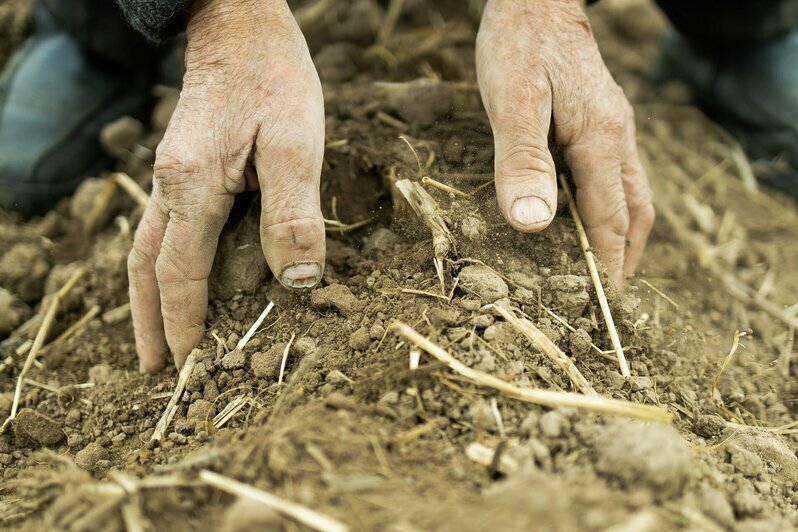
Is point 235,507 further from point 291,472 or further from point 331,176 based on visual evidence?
point 331,176

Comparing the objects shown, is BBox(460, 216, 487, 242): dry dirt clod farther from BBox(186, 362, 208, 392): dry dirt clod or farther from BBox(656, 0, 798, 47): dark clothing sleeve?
BBox(656, 0, 798, 47): dark clothing sleeve

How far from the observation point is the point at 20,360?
6.72ft

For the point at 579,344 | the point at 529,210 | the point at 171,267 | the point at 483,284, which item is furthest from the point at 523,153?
the point at 171,267

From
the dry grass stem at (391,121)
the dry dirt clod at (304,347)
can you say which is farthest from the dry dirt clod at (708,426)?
the dry grass stem at (391,121)

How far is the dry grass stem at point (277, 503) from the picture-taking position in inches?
41.7

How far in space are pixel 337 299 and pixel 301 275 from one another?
0.37 feet

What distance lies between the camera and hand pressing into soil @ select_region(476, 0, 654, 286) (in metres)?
1.79

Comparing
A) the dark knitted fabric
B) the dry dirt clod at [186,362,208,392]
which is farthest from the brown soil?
the dark knitted fabric

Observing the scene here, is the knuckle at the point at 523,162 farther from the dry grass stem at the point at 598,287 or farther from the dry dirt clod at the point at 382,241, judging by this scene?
the dry dirt clod at the point at 382,241

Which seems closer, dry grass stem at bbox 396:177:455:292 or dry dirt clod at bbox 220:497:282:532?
dry dirt clod at bbox 220:497:282:532

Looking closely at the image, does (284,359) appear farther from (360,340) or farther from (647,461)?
(647,461)

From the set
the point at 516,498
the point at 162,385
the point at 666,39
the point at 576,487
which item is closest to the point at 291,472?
the point at 516,498

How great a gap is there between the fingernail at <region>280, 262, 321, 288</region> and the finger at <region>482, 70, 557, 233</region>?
19.2 inches

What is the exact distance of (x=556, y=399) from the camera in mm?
1320
